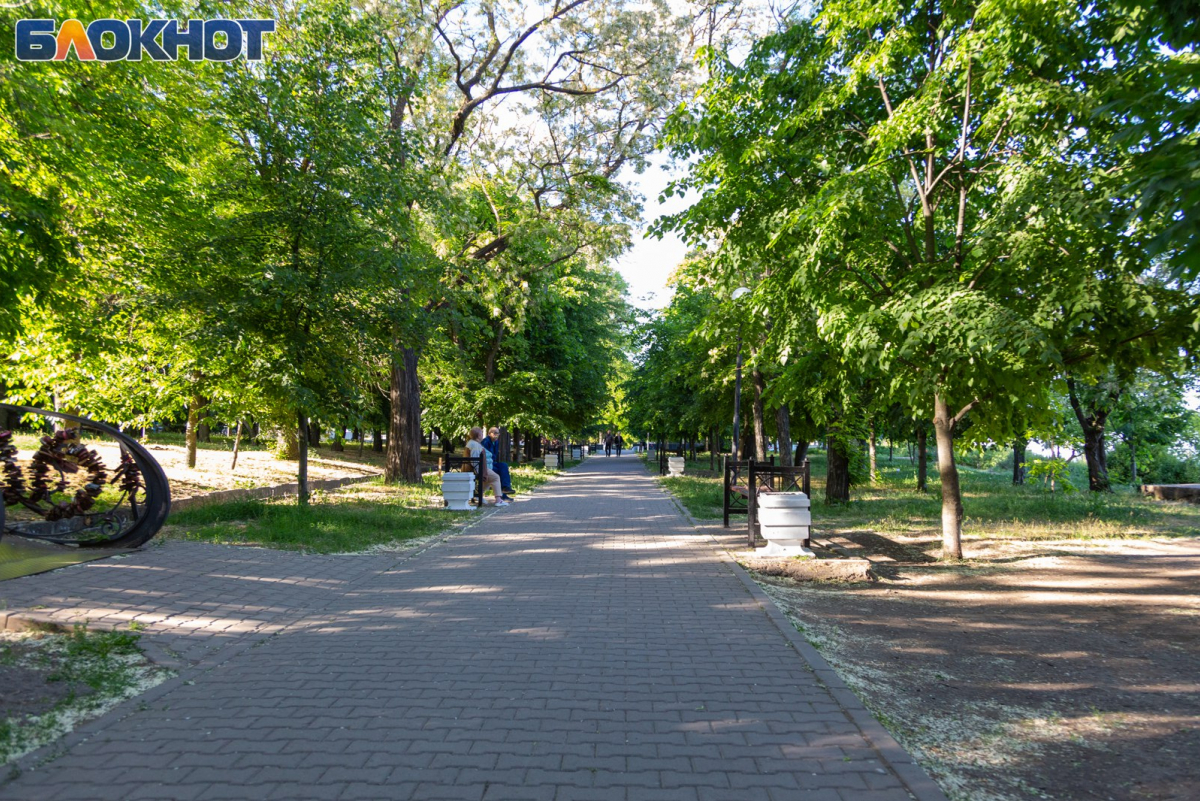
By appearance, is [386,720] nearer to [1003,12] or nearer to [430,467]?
[1003,12]

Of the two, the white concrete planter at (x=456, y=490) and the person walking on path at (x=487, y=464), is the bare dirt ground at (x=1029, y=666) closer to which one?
the white concrete planter at (x=456, y=490)

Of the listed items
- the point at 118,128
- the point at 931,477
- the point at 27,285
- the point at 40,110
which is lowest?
the point at 931,477

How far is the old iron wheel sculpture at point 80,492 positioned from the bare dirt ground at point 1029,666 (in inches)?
267

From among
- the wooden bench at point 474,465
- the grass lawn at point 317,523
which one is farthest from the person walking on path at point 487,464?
the grass lawn at point 317,523

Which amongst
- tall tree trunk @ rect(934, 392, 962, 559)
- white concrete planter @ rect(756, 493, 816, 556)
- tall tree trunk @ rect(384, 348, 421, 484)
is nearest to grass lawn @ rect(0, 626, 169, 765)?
white concrete planter @ rect(756, 493, 816, 556)

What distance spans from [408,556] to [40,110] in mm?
6318

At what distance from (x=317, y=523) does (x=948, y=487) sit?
904 cm

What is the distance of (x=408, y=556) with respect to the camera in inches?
372

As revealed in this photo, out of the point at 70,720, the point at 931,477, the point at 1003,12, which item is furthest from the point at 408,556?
the point at 931,477

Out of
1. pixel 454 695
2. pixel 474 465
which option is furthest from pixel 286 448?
pixel 454 695

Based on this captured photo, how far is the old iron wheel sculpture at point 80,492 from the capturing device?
800cm

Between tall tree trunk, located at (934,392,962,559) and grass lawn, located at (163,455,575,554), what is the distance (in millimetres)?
7462

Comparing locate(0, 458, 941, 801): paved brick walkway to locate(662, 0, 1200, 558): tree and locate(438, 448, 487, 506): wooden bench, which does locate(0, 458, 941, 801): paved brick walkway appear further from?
locate(438, 448, 487, 506): wooden bench

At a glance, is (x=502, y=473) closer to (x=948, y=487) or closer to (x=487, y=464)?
(x=487, y=464)
